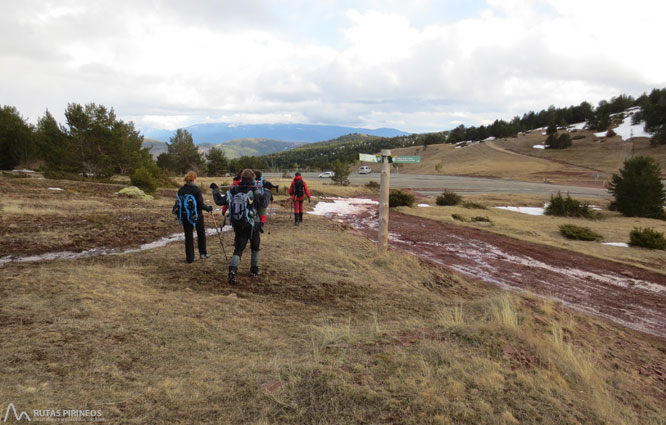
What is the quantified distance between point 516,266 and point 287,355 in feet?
30.5

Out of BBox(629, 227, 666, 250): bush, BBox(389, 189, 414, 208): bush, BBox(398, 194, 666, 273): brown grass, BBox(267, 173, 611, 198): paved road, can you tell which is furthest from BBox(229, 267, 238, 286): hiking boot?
BBox(267, 173, 611, 198): paved road

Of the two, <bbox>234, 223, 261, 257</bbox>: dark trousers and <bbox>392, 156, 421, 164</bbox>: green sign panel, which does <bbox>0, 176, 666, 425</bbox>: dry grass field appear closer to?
<bbox>234, 223, 261, 257</bbox>: dark trousers

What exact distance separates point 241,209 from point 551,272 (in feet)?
30.4

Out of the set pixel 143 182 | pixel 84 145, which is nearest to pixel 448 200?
pixel 143 182

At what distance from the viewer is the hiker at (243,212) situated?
632 centimetres

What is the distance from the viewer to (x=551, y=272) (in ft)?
33.6

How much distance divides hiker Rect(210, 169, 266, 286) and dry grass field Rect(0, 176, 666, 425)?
0.62 meters

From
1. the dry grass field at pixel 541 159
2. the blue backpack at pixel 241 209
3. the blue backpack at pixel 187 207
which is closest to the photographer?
the blue backpack at pixel 241 209

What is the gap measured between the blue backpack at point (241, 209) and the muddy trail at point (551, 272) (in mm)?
6361

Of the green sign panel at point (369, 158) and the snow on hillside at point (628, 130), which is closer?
the green sign panel at point (369, 158)

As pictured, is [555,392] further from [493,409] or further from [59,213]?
[59,213]

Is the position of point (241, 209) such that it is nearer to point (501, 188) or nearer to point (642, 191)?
point (642, 191)

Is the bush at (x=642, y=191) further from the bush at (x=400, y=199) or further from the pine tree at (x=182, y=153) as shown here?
the pine tree at (x=182, y=153)

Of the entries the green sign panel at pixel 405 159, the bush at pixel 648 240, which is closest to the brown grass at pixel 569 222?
the bush at pixel 648 240
